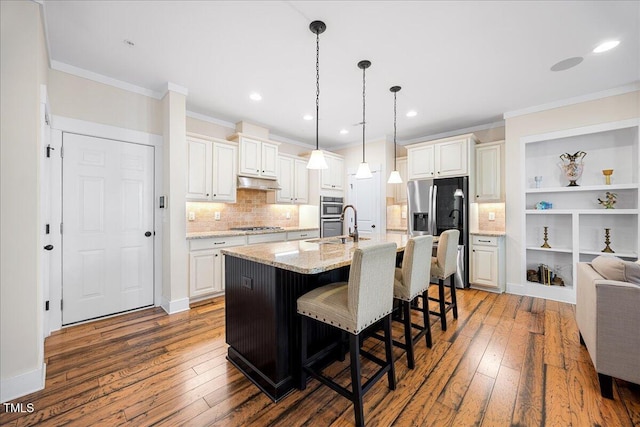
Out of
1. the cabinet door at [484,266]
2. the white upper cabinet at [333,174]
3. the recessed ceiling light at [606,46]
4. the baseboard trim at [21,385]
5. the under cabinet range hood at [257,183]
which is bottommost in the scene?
the baseboard trim at [21,385]

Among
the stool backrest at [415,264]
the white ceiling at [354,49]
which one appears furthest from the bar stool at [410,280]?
the white ceiling at [354,49]

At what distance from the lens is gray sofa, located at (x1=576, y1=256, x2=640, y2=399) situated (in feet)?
5.60

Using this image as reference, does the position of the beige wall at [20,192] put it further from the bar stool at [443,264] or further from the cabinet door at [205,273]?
the bar stool at [443,264]

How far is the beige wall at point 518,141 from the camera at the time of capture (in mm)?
3484

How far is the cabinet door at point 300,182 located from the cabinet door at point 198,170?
1.72m

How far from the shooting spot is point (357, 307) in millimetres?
1527

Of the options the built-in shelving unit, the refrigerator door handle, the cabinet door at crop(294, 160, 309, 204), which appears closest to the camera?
the built-in shelving unit

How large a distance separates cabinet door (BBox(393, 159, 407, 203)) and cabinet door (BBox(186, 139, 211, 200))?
11.4 ft

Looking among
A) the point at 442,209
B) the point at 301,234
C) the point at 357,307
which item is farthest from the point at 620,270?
the point at 301,234

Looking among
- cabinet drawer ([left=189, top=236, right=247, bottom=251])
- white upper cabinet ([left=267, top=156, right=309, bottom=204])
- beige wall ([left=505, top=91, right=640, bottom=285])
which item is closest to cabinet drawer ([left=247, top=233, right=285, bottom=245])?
cabinet drawer ([left=189, top=236, right=247, bottom=251])

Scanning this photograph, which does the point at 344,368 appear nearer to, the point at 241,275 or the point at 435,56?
the point at 241,275

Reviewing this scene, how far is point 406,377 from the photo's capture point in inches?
78.4

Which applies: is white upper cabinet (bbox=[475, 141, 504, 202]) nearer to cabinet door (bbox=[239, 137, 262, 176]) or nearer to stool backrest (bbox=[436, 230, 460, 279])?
stool backrest (bbox=[436, 230, 460, 279])

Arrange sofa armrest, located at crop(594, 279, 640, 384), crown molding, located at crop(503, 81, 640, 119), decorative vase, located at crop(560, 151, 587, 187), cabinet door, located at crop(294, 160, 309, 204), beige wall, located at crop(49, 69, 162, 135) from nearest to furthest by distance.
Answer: sofa armrest, located at crop(594, 279, 640, 384) < beige wall, located at crop(49, 69, 162, 135) < crown molding, located at crop(503, 81, 640, 119) < decorative vase, located at crop(560, 151, 587, 187) < cabinet door, located at crop(294, 160, 309, 204)
